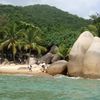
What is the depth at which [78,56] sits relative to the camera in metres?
31.0

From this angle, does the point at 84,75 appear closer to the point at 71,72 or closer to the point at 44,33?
the point at 71,72

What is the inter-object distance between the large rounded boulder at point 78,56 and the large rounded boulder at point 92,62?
663mm

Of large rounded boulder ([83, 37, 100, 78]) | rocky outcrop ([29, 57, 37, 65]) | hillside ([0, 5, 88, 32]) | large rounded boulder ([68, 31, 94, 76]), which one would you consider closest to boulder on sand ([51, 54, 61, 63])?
rocky outcrop ([29, 57, 37, 65])

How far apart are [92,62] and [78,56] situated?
158 centimetres

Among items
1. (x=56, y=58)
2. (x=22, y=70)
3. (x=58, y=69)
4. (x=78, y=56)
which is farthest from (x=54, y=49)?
(x=78, y=56)

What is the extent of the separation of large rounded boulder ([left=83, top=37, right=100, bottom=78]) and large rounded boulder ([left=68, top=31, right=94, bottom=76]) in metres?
0.66

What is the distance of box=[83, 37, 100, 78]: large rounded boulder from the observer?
2988 cm

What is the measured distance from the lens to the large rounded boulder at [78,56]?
30.8 meters

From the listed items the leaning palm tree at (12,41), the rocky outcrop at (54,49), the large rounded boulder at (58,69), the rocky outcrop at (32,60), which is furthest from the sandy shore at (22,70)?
the rocky outcrop at (54,49)

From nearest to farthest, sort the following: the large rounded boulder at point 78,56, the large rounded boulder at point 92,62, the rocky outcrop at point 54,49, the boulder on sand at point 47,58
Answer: the large rounded boulder at point 92,62 → the large rounded boulder at point 78,56 → the boulder on sand at point 47,58 → the rocky outcrop at point 54,49

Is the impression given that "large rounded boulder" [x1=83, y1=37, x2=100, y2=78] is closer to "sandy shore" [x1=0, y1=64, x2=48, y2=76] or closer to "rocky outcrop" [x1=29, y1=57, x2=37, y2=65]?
"sandy shore" [x1=0, y1=64, x2=48, y2=76]

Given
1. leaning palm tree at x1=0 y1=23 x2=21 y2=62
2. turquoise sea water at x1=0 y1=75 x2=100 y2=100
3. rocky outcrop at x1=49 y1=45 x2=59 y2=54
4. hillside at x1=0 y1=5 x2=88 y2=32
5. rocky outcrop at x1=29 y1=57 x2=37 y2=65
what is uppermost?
hillside at x1=0 y1=5 x2=88 y2=32

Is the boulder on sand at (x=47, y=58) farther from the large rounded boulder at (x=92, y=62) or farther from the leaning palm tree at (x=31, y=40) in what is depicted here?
the large rounded boulder at (x=92, y=62)

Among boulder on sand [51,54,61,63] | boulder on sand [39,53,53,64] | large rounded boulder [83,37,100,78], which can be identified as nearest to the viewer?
large rounded boulder [83,37,100,78]
